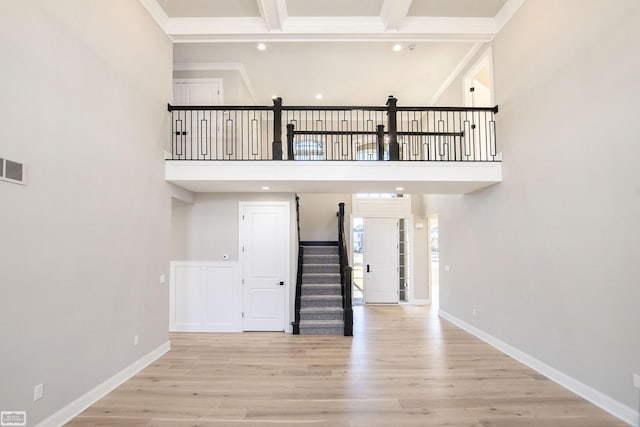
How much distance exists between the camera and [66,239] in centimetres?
284

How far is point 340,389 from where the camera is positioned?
11.4 feet

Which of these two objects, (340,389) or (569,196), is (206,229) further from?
(569,196)

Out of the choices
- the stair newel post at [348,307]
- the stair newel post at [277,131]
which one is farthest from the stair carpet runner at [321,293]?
the stair newel post at [277,131]

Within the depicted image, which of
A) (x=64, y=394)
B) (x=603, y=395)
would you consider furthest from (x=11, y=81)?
(x=603, y=395)

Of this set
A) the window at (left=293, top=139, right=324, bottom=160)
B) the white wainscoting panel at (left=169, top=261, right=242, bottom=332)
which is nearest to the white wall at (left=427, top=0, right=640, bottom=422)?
the white wainscoting panel at (left=169, top=261, right=242, bottom=332)

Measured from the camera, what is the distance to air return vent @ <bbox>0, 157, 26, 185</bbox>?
2277 millimetres

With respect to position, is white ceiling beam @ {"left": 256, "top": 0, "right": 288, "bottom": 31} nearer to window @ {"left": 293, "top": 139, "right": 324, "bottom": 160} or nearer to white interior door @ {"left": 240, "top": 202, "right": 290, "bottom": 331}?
white interior door @ {"left": 240, "top": 202, "right": 290, "bottom": 331}

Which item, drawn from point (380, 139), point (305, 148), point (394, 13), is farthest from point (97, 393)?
point (305, 148)

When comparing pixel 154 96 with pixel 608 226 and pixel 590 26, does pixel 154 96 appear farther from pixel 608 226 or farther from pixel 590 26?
pixel 608 226

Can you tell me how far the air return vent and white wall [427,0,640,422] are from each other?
200 inches

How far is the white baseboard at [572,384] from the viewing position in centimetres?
282

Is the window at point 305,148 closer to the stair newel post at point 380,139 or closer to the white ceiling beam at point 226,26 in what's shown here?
the stair newel post at point 380,139

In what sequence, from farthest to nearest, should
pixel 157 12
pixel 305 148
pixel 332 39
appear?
pixel 305 148 → pixel 332 39 → pixel 157 12

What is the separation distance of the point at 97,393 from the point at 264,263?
3118 mm
